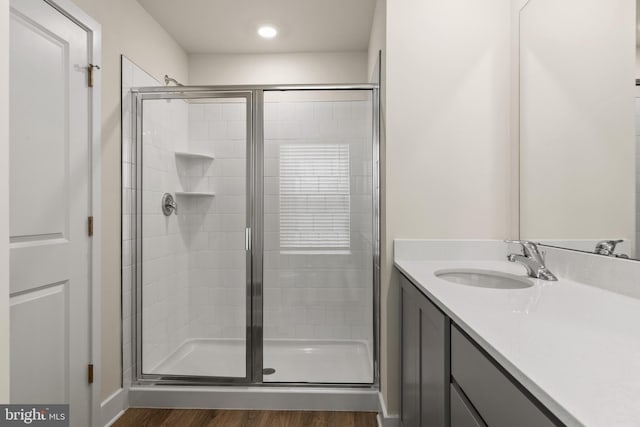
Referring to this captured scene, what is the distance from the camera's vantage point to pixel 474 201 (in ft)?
6.01

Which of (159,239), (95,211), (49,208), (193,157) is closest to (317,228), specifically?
(193,157)

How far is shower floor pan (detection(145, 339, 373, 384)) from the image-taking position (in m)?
2.20

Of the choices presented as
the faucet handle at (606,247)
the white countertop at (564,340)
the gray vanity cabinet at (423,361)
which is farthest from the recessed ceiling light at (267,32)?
the faucet handle at (606,247)

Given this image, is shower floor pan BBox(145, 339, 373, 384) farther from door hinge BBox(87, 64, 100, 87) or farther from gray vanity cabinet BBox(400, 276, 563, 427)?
door hinge BBox(87, 64, 100, 87)

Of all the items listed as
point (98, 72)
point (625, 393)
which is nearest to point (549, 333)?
point (625, 393)

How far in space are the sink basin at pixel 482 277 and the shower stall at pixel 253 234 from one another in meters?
0.64

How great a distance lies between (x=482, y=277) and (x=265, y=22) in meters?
2.31

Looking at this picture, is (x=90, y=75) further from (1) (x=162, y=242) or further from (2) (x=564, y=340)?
(2) (x=564, y=340)

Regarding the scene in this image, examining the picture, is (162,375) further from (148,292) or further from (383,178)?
(383,178)

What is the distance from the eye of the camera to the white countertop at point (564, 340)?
18.8 inches

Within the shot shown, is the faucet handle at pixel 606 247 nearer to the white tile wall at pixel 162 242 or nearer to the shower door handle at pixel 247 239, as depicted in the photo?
the shower door handle at pixel 247 239

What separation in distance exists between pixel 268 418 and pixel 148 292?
1.06m

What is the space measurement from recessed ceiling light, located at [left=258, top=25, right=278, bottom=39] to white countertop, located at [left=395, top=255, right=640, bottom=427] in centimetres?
234

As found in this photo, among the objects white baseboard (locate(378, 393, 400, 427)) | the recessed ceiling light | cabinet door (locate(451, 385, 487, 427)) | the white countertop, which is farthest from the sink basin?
the recessed ceiling light
